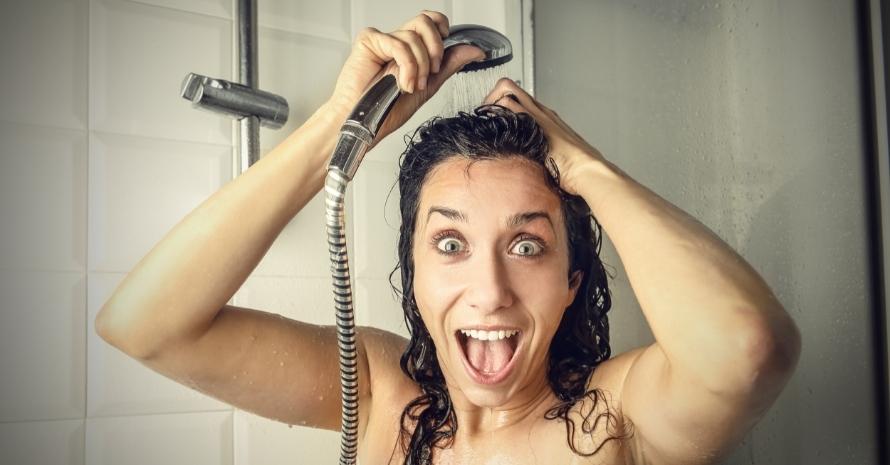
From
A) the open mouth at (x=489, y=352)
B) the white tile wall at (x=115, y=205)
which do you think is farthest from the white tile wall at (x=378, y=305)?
the open mouth at (x=489, y=352)

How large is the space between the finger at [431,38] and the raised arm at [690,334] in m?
Result: 0.26

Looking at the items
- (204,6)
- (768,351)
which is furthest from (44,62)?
(768,351)

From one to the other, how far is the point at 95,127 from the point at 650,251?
0.96 metres

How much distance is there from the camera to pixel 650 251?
0.86 metres

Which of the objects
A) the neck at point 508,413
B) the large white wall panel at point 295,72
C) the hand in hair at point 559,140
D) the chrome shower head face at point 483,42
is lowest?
the neck at point 508,413

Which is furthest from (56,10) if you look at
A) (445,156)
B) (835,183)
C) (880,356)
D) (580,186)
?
(880,356)

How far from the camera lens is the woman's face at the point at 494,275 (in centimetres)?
100

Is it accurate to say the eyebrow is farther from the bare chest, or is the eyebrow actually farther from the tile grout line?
the tile grout line

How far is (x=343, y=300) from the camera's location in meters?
0.89

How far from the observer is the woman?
875 millimetres

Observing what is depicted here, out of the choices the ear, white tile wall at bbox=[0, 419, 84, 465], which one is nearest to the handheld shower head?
the ear

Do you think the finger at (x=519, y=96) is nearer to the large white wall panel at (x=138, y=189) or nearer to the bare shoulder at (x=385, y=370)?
the bare shoulder at (x=385, y=370)

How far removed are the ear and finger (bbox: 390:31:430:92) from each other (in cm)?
38

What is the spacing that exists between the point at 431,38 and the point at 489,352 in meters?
0.45
